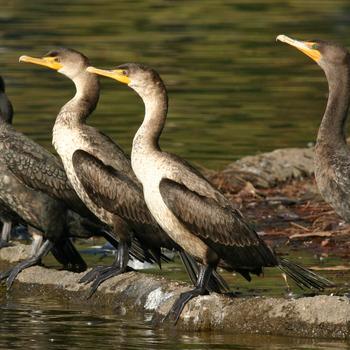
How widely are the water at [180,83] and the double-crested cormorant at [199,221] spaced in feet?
2.15

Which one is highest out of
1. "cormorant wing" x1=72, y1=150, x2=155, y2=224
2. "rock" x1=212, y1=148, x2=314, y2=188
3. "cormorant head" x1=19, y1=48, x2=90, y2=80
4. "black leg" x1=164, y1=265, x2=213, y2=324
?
"cormorant head" x1=19, y1=48, x2=90, y2=80

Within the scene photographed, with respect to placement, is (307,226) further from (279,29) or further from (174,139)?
(279,29)

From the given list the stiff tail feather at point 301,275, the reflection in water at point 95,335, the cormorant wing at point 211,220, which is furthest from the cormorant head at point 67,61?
the stiff tail feather at point 301,275

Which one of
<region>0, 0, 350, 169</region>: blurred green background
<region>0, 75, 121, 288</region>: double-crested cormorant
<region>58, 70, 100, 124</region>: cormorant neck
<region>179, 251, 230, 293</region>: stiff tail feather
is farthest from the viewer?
<region>0, 0, 350, 169</region>: blurred green background

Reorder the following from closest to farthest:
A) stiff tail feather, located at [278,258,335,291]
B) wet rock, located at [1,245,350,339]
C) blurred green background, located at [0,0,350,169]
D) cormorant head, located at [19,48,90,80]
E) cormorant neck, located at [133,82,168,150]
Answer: wet rock, located at [1,245,350,339], stiff tail feather, located at [278,258,335,291], cormorant neck, located at [133,82,168,150], cormorant head, located at [19,48,90,80], blurred green background, located at [0,0,350,169]

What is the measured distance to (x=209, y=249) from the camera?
1184 cm

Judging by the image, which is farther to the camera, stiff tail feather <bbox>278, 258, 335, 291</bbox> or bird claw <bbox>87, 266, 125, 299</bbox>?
bird claw <bbox>87, 266, 125, 299</bbox>

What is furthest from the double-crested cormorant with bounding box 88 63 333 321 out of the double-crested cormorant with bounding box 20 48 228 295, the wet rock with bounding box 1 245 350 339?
the double-crested cormorant with bounding box 20 48 228 295

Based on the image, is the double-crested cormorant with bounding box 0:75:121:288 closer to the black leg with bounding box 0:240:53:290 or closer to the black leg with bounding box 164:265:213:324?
the black leg with bounding box 0:240:53:290

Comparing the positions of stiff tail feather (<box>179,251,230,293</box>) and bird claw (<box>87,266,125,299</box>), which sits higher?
stiff tail feather (<box>179,251,230,293</box>)

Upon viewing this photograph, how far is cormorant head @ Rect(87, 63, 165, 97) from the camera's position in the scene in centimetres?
1246

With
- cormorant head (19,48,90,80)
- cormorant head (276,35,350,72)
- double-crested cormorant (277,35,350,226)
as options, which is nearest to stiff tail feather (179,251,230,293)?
double-crested cormorant (277,35,350,226)

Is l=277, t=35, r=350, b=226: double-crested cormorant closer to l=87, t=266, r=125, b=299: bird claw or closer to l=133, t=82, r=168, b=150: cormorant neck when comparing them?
l=133, t=82, r=168, b=150: cormorant neck

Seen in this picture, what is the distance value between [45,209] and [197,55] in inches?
745
